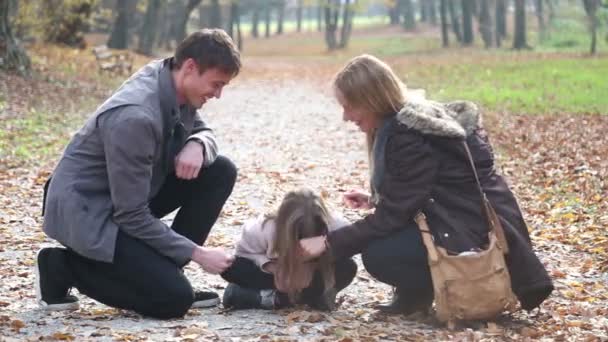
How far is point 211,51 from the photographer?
17.3 feet

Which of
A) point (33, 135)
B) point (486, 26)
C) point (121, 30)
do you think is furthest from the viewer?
point (486, 26)

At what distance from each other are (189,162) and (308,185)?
559cm

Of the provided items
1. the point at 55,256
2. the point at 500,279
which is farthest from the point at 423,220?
the point at 55,256

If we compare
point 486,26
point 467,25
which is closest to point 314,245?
point 486,26

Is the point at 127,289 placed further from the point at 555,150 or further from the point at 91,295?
the point at 555,150

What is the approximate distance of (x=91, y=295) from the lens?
5.62 meters

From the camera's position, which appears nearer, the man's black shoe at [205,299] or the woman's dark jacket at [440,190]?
the woman's dark jacket at [440,190]

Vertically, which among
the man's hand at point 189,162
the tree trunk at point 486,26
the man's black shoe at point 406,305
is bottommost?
the tree trunk at point 486,26

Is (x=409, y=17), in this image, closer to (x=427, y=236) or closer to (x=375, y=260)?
(x=375, y=260)

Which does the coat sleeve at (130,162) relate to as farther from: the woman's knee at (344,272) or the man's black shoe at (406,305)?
the man's black shoe at (406,305)

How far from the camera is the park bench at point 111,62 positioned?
94.8ft

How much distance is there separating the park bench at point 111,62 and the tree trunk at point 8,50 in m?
5.75

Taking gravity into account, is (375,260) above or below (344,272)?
above

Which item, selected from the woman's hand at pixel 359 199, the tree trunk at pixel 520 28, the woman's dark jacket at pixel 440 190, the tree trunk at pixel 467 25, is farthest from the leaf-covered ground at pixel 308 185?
the tree trunk at pixel 467 25
